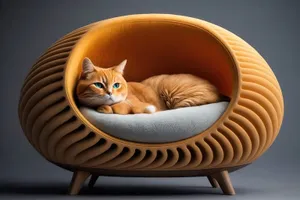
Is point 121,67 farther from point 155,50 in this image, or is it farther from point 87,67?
point 155,50

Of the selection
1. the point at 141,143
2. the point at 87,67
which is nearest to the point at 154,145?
the point at 141,143

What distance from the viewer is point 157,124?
3.25 m

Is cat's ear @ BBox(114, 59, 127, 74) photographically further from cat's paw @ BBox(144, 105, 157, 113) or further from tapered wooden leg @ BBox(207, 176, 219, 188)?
tapered wooden leg @ BBox(207, 176, 219, 188)

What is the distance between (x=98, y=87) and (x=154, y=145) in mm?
439

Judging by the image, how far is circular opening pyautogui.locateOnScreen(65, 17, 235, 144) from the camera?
3.53 metres

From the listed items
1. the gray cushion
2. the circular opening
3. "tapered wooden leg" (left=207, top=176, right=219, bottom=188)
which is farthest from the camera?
"tapered wooden leg" (left=207, top=176, right=219, bottom=188)

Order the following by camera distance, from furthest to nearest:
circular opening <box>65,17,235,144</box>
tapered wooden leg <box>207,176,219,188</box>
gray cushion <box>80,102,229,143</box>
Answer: tapered wooden leg <box>207,176,219,188</box> → circular opening <box>65,17,235,144</box> → gray cushion <box>80,102,229,143</box>

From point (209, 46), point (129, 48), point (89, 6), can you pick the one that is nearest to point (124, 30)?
point (129, 48)

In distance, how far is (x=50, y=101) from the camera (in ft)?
10.9

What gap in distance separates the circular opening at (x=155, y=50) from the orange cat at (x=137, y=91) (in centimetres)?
9

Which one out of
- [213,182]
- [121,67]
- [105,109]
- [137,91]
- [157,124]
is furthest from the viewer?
[213,182]

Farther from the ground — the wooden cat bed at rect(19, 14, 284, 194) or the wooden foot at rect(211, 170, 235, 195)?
the wooden cat bed at rect(19, 14, 284, 194)

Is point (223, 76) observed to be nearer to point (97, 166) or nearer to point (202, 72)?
point (202, 72)

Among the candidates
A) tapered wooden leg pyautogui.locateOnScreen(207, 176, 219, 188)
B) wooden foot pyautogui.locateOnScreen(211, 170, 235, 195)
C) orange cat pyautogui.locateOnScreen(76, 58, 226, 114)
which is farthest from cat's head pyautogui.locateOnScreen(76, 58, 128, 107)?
tapered wooden leg pyautogui.locateOnScreen(207, 176, 219, 188)
